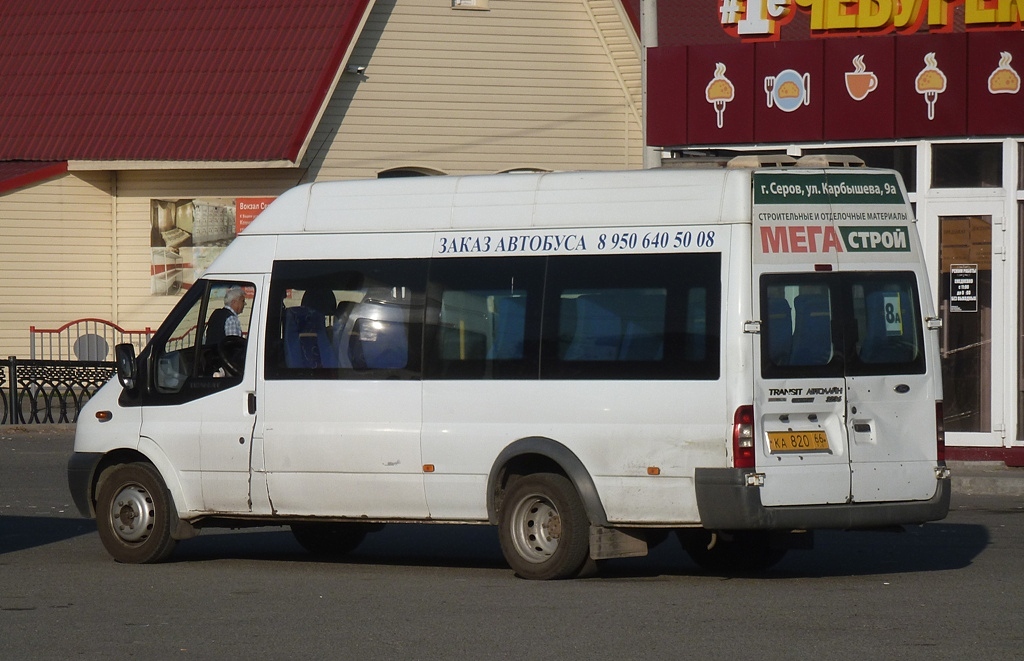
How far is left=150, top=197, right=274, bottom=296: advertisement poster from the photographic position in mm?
27609

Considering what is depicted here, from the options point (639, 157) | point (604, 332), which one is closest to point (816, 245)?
point (604, 332)

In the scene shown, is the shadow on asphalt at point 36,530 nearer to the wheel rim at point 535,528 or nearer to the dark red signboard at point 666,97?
the wheel rim at point 535,528

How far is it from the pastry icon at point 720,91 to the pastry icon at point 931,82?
6.41 ft

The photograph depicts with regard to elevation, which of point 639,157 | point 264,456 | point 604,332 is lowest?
point 264,456

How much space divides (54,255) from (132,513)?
58.2 feet

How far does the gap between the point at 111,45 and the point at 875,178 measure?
20318mm

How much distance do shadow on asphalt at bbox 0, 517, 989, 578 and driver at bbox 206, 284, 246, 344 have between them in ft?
5.33

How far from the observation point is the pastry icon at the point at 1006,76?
16750 millimetres

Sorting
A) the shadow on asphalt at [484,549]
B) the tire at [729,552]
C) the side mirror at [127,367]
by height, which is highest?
the side mirror at [127,367]

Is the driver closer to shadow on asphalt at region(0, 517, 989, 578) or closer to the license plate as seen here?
shadow on asphalt at region(0, 517, 989, 578)

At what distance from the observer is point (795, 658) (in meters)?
7.67

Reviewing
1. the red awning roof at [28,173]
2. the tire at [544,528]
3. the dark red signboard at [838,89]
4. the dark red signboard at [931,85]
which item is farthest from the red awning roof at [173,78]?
the tire at [544,528]

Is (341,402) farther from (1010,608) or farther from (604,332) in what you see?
Answer: (1010,608)

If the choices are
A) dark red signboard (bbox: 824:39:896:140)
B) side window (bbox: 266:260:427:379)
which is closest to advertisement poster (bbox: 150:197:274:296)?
dark red signboard (bbox: 824:39:896:140)
